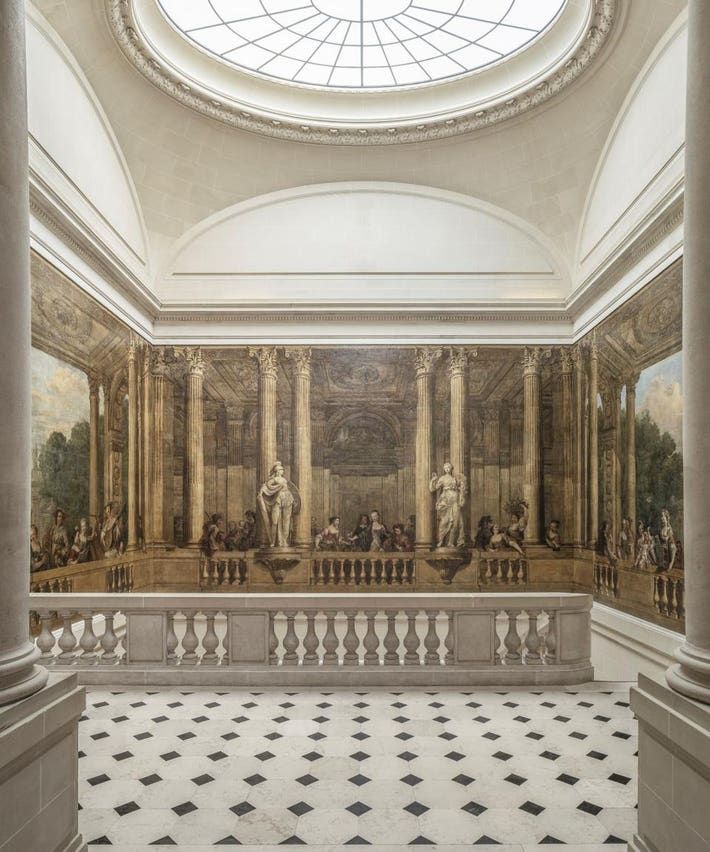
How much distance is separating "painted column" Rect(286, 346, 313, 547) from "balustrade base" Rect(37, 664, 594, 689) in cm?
728

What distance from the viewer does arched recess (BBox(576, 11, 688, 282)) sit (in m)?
10.4

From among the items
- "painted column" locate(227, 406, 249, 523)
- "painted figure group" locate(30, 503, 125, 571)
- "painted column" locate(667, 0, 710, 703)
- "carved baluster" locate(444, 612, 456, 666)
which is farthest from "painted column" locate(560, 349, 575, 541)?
"painted column" locate(667, 0, 710, 703)

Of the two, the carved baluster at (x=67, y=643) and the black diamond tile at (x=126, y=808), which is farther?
the carved baluster at (x=67, y=643)

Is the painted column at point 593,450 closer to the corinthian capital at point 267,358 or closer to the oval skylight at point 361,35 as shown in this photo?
the oval skylight at point 361,35

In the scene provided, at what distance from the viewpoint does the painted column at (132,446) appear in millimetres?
14148

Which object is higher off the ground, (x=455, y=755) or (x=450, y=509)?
(x=450, y=509)

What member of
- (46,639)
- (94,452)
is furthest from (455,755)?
(94,452)

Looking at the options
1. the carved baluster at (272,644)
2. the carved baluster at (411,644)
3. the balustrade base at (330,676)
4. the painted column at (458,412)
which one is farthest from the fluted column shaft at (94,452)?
the painted column at (458,412)

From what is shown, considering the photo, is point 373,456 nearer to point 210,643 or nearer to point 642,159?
point 210,643

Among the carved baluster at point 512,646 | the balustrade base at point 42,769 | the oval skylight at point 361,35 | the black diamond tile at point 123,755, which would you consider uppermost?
the oval skylight at point 361,35

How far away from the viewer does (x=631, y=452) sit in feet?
40.3

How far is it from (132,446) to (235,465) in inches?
102

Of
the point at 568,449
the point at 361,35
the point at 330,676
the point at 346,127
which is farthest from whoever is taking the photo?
the point at 568,449

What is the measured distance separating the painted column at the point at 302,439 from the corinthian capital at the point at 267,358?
0.36 m
